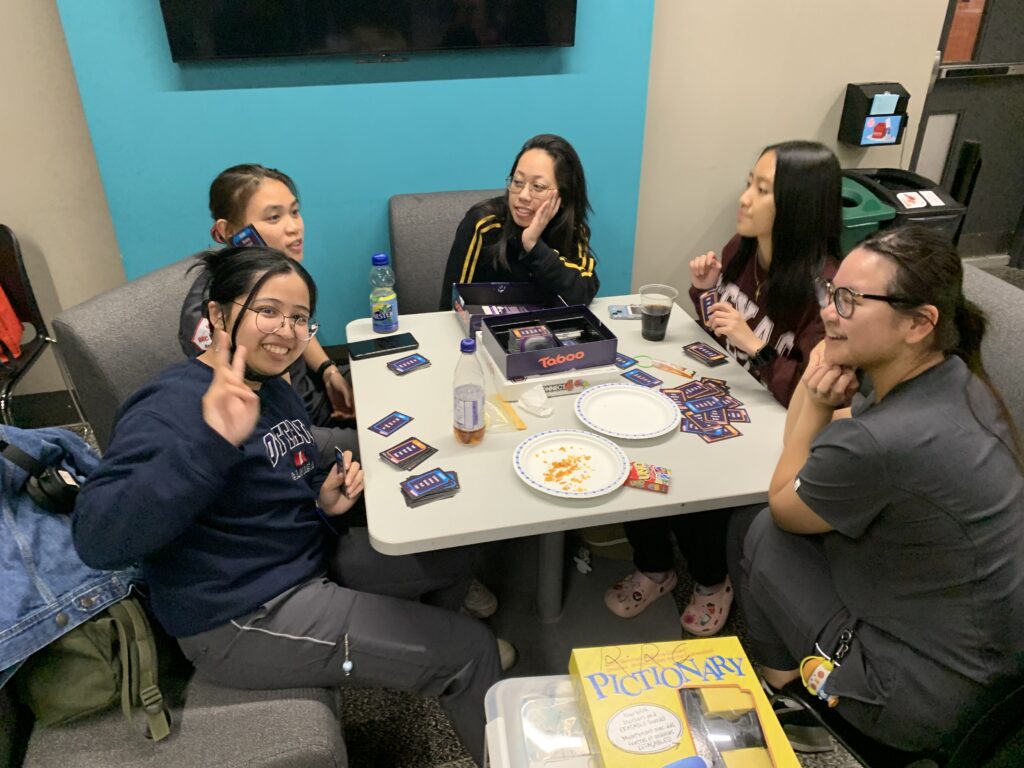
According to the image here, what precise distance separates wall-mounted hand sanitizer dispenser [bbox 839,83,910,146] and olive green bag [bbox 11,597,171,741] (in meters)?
3.18

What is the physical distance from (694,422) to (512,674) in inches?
32.8

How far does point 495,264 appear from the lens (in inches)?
83.9

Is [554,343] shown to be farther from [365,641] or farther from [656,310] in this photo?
[365,641]

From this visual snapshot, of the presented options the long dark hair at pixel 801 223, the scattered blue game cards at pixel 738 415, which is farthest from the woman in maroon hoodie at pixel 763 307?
the scattered blue game cards at pixel 738 415

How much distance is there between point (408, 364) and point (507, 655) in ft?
2.62

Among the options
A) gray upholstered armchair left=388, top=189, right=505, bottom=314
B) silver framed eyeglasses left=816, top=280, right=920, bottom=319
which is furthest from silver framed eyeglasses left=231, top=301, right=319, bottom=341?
gray upholstered armchair left=388, top=189, right=505, bottom=314

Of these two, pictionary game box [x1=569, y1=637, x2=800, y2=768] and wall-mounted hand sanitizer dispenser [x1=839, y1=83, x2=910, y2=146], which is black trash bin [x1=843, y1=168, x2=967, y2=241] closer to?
wall-mounted hand sanitizer dispenser [x1=839, y1=83, x2=910, y2=146]

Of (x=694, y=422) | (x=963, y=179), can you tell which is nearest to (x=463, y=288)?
(x=694, y=422)

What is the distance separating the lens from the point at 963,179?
3.70 m

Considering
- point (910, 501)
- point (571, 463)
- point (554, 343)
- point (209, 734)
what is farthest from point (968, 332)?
point (209, 734)

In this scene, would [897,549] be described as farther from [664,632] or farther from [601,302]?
[601,302]

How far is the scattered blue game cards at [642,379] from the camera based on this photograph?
1.68 meters

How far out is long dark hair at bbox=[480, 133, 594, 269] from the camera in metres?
2.07

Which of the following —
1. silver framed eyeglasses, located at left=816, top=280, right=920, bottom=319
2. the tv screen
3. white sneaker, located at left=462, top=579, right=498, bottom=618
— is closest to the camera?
silver framed eyeglasses, located at left=816, top=280, right=920, bottom=319
